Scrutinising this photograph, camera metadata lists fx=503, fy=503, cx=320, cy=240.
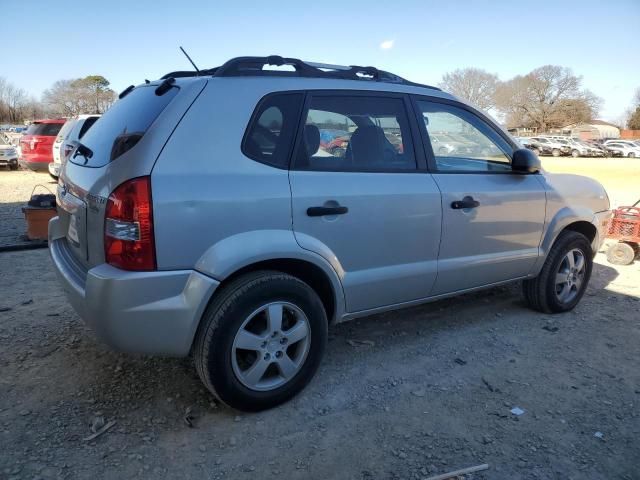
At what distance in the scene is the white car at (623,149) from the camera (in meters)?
39.3

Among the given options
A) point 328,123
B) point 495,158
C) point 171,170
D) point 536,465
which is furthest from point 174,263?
point 495,158

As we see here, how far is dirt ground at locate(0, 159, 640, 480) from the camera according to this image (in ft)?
7.97

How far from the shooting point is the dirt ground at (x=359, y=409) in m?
2.43

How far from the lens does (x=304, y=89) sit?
9.61ft

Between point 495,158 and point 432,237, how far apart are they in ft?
3.24

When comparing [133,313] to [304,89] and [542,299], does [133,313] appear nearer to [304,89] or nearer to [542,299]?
[304,89]

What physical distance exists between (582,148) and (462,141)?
42.5 m

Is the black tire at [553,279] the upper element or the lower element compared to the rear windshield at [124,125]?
lower

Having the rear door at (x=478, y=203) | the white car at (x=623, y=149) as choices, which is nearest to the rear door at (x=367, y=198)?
the rear door at (x=478, y=203)

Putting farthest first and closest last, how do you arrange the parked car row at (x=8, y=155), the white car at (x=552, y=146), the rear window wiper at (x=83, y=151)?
the white car at (x=552, y=146) < the parked car row at (x=8, y=155) < the rear window wiper at (x=83, y=151)

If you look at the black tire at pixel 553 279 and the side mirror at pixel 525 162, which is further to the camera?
the black tire at pixel 553 279

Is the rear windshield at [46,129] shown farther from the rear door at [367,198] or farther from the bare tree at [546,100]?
the bare tree at [546,100]

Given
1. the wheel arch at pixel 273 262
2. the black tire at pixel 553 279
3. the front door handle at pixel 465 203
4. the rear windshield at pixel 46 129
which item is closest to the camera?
the wheel arch at pixel 273 262

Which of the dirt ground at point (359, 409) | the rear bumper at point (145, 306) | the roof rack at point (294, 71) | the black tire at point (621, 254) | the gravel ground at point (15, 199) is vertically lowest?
the dirt ground at point (359, 409)
